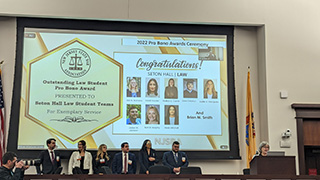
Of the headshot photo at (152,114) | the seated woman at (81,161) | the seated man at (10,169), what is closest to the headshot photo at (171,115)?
the headshot photo at (152,114)

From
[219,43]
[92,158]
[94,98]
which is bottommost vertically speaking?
[92,158]

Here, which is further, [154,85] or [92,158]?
[154,85]

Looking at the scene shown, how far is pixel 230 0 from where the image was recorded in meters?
11.1

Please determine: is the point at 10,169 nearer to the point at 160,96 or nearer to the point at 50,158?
the point at 50,158

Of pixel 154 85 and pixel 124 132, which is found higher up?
pixel 154 85

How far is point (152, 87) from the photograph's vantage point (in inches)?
427

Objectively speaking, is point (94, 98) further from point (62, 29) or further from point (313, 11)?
point (313, 11)

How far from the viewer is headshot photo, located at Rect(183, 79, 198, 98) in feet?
35.6

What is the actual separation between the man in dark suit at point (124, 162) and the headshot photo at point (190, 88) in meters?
1.96

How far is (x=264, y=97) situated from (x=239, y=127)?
2.74 feet

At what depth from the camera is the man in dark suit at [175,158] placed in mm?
9594

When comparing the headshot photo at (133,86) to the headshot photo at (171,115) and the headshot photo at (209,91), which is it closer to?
the headshot photo at (171,115)

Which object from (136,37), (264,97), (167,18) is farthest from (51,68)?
(264,97)

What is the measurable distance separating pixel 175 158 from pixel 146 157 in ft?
1.85
